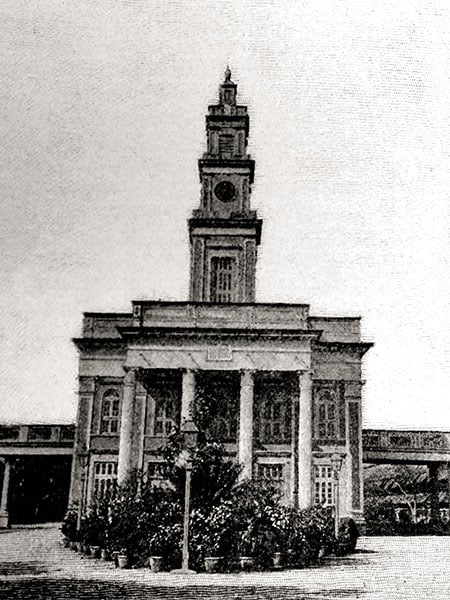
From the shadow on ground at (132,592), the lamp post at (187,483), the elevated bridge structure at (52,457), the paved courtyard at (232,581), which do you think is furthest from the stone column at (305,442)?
the shadow on ground at (132,592)

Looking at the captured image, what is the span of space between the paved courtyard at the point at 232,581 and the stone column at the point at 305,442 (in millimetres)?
6113

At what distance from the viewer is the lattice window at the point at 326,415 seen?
2130 centimetres

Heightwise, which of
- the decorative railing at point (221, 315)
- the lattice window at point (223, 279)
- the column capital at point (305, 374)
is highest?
the lattice window at point (223, 279)

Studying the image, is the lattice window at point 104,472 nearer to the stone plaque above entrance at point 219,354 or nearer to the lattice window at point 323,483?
the stone plaque above entrance at point 219,354

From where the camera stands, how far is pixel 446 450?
21.5 m

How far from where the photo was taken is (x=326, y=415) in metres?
21.5

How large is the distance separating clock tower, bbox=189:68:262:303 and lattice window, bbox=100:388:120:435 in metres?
4.13

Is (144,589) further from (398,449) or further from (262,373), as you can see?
(398,449)

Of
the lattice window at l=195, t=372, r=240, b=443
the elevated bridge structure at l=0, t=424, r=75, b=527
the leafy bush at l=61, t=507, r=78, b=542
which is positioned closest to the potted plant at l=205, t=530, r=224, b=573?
the leafy bush at l=61, t=507, r=78, b=542

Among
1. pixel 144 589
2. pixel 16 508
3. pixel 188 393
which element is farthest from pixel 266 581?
pixel 16 508

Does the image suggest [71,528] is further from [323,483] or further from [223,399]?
[323,483]

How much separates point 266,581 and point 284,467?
10.5 m

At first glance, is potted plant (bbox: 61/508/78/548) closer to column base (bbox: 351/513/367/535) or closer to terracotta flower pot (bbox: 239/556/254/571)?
terracotta flower pot (bbox: 239/556/254/571)

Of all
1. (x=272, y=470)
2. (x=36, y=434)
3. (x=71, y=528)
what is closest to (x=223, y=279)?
(x=272, y=470)
